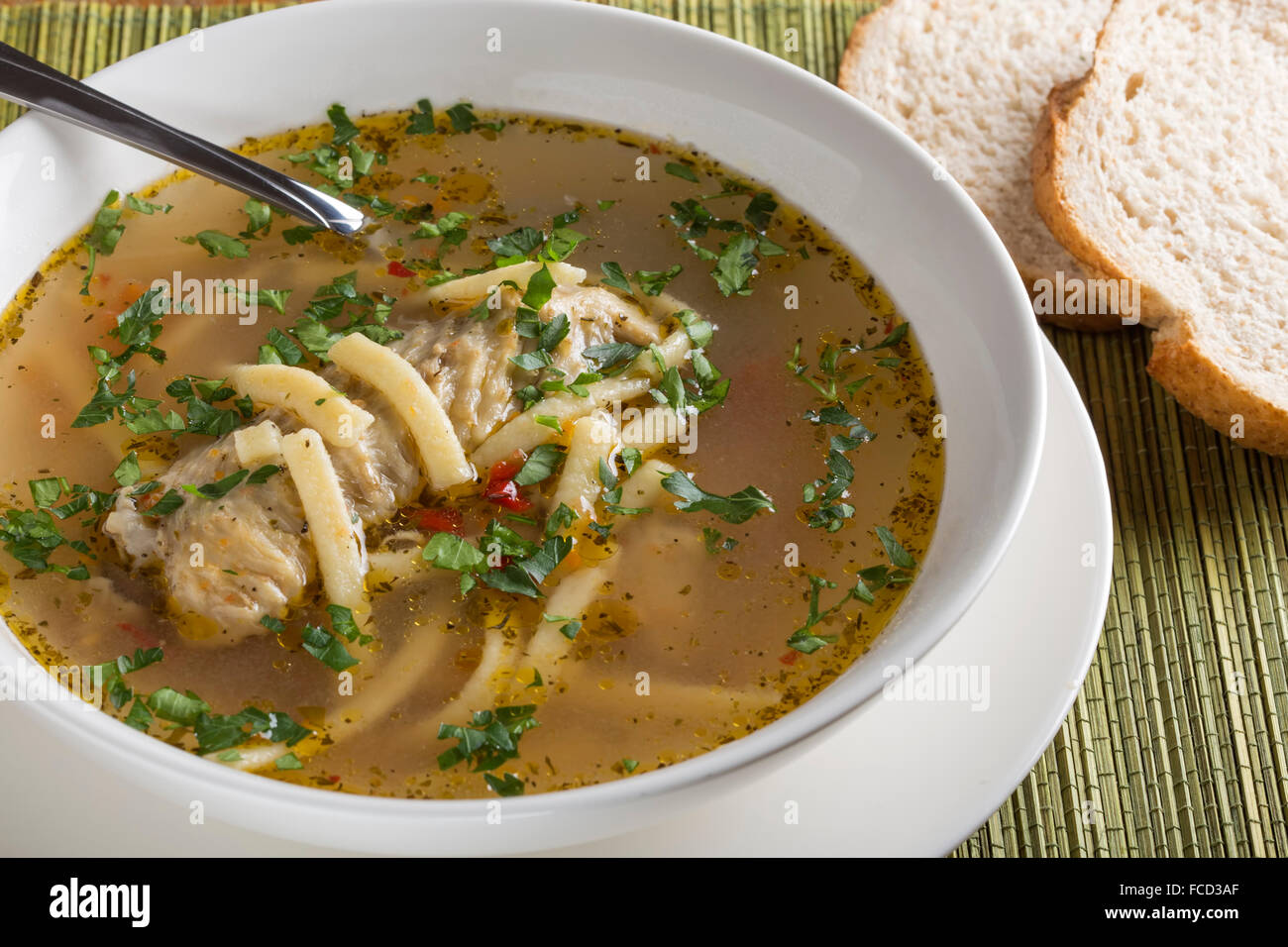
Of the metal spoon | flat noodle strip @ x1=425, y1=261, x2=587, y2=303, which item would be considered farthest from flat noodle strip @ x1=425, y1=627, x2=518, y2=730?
the metal spoon

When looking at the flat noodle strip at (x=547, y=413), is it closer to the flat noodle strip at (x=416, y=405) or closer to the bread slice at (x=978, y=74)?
the flat noodle strip at (x=416, y=405)

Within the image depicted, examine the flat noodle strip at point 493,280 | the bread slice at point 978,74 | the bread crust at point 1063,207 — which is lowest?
the flat noodle strip at point 493,280

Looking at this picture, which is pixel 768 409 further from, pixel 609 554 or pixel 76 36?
pixel 76 36

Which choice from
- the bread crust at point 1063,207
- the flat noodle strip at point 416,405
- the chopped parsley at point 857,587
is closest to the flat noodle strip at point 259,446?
the flat noodle strip at point 416,405

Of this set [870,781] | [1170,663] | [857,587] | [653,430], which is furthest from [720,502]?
[1170,663]

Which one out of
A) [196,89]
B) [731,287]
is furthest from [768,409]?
[196,89]

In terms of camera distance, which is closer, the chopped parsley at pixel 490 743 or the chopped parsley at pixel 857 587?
the chopped parsley at pixel 490 743
